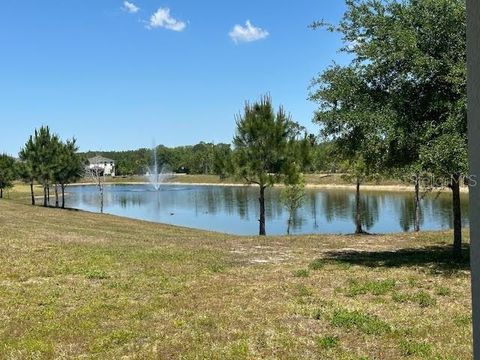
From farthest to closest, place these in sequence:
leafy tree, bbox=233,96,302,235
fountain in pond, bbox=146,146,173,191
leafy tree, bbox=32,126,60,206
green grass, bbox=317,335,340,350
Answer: fountain in pond, bbox=146,146,173,191 → leafy tree, bbox=32,126,60,206 → leafy tree, bbox=233,96,302,235 → green grass, bbox=317,335,340,350

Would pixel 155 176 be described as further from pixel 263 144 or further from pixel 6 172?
pixel 263 144

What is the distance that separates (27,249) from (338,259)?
11.3 meters

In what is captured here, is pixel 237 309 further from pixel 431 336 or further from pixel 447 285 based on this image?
pixel 447 285

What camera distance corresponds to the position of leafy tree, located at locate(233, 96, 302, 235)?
34688 mm

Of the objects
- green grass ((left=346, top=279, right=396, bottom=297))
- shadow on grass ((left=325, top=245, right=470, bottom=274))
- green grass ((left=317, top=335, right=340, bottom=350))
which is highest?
green grass ((left=317, top=335, right=340, bottom=350))

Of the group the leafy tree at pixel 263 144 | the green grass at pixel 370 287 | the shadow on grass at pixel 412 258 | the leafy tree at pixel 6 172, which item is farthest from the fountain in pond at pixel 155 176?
the green grass at pixel 370 287

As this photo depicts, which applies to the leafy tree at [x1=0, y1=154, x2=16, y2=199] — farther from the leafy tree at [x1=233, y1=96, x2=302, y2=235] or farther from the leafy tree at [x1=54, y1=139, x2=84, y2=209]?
the leafy tree at [x1=233, y1=96, x2=302, y2=235]

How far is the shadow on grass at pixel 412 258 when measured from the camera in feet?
49.1

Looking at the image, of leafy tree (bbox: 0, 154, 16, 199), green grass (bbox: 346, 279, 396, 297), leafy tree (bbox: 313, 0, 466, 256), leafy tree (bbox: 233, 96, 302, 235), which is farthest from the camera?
leafy tree (bbox: 0, 154, 16, 199)

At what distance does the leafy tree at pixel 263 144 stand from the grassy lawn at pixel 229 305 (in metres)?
17.6

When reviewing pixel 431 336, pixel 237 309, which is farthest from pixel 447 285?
pixel 237 309

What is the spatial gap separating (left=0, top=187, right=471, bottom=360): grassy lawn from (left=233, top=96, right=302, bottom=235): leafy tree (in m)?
17.6

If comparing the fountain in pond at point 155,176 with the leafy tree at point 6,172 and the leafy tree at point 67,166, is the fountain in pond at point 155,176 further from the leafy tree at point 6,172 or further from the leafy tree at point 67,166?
the leafy tree at point 67,166

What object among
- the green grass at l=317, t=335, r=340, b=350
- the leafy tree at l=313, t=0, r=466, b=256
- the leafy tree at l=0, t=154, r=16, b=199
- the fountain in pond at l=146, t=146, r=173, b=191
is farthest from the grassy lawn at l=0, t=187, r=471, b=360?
the fountain in pond at l=146, t=146, r=173, b=191
